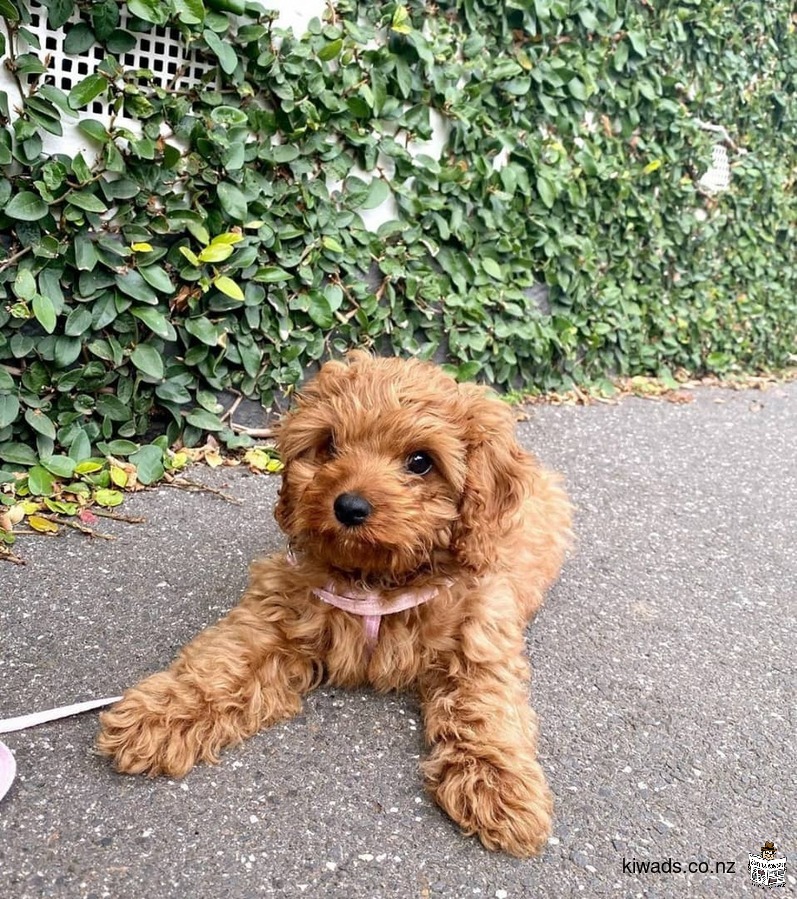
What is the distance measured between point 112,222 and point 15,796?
9.18ft

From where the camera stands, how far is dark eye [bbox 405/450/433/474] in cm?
261

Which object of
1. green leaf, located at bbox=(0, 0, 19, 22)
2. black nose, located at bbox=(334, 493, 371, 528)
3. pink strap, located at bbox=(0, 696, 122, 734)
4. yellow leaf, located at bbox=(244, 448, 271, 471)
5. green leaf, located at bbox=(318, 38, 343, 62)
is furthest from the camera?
yellow leaf, located at bbox=(244, 448, 271, 471)

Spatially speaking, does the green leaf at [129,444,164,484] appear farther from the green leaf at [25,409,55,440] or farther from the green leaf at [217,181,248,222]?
the green leaf at [217,181,248,222]

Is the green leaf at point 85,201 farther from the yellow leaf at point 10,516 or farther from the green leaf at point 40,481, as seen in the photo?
the yellow leaf at point 10,516

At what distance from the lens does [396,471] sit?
255 centimetres

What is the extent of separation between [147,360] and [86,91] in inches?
52.3

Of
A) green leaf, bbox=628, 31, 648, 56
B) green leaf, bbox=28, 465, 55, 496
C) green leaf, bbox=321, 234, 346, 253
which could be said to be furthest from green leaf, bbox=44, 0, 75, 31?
green leaf, bbox=628, 31, 648, 56

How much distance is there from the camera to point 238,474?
15.5ft

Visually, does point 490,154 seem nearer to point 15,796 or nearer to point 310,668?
point 310,668

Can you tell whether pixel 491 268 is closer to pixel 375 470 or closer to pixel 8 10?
pixel 8 10

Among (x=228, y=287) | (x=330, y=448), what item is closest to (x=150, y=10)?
(x=228, y=287)

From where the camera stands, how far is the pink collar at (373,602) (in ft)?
9.04

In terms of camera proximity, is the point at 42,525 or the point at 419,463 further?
the point at 42,525

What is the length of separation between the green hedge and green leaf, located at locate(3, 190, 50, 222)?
2 cm
